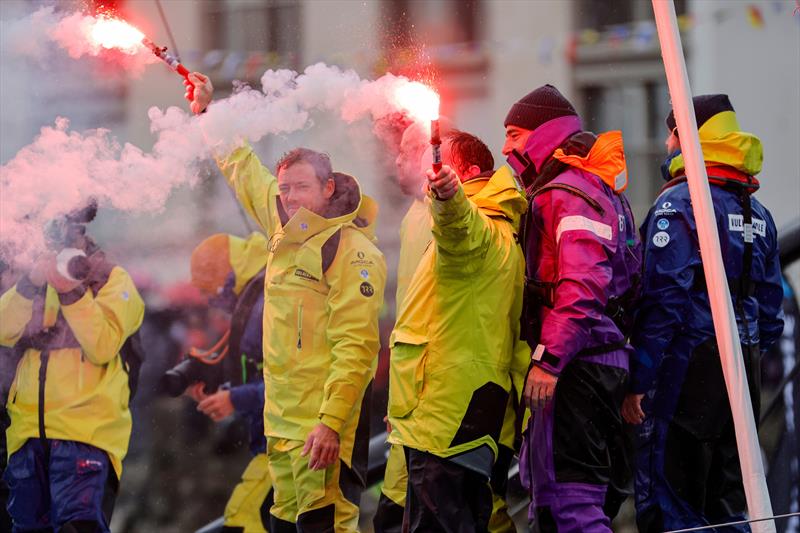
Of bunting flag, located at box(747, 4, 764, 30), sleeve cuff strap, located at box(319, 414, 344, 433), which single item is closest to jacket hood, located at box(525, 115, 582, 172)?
sleeve cuff strap, located at box(319, 414, 344, 433)

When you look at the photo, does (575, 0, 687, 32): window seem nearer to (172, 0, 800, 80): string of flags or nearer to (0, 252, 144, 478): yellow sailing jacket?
(172, 0, 800, 80): string of flags

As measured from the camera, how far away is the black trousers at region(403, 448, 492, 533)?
13.1ft

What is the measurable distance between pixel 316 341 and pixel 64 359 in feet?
4.53

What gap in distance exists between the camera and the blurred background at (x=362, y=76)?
17.6 feet

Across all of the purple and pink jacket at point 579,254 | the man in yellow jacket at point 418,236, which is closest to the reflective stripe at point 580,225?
the purple and pink jacket at point 579,254

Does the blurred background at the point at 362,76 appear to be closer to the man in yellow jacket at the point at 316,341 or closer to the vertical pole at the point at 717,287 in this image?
the man in yellow jacket at the point at 316,341

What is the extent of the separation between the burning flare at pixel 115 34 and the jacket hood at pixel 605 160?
2.31 m

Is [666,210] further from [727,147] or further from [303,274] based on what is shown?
[303,274]

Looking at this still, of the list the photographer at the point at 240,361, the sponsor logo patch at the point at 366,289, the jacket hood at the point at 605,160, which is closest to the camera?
the jacket hood at the point at 605,160

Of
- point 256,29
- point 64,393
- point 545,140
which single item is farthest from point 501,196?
point 64,393

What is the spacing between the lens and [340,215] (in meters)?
5.05

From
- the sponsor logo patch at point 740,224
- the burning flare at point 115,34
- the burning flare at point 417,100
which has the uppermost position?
the burning flare at point 115,34

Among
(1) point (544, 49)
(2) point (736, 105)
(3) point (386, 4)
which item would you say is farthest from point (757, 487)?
(3) point (386, 4)

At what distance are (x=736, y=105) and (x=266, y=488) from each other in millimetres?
2828
